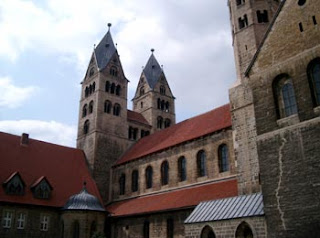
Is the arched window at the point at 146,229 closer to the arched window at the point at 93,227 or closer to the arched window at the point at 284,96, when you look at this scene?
the arched window at the point at 93,227

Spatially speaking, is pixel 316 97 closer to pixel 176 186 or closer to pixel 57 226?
pixel 176 186

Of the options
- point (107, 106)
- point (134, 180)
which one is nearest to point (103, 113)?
point (107, 106)

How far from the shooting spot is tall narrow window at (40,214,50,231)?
94.0 feet

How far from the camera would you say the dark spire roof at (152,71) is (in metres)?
52.2

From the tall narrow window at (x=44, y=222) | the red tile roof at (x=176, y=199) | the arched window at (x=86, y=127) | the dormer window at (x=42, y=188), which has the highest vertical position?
the arched window at (x=86, y=127)

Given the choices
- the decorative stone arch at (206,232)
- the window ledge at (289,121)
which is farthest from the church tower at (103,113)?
the window ledge at (289,121)

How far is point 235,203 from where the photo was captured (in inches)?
712

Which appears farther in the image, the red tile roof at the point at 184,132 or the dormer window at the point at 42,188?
the dormer window at the point at 42,188

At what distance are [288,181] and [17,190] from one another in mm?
22832

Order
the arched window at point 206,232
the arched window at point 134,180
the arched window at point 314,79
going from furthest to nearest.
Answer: the arched window at point 134,180
the arched window at point 206,232
the arched window at point 314,79

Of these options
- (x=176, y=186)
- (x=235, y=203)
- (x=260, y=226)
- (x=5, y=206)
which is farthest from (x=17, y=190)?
(x=260, y=226)

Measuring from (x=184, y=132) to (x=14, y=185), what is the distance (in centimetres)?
1556

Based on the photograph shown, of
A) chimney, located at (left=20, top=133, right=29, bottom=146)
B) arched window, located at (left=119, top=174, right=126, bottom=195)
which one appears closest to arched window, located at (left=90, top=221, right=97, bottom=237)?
arched window, located at (left=119, top=174, right=126, bottom=195)

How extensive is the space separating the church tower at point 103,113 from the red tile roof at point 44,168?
191cm
